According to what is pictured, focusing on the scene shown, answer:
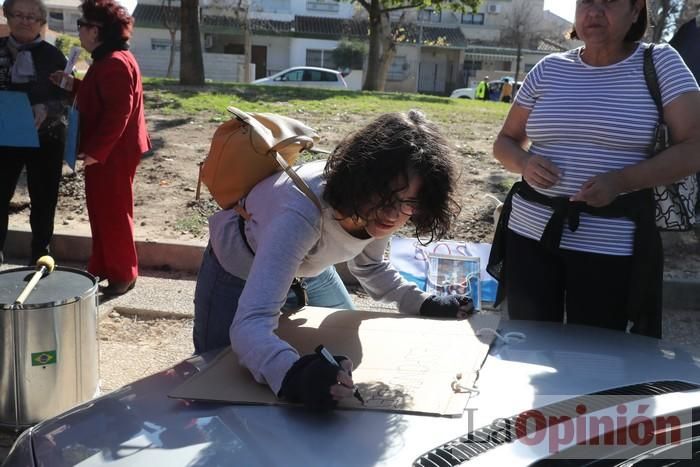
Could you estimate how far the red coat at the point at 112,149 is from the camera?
4.53 m

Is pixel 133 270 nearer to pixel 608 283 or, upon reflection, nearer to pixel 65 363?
pixel 65 363

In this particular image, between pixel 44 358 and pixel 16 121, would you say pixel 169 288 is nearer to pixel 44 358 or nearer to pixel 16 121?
pixel 16 121

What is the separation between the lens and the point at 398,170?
1.95 m

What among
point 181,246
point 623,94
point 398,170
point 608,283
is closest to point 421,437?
point 398,170

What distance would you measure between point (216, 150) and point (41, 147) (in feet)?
9.58

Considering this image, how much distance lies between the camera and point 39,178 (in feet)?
16.0

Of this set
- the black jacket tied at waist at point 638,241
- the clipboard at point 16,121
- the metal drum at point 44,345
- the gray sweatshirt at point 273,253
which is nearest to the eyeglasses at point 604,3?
the black jacket tied at waist at point 638,241

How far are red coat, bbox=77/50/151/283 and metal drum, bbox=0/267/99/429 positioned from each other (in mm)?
1485

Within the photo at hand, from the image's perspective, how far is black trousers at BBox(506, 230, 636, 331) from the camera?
2551 mm

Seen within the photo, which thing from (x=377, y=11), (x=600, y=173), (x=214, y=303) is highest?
(x=377, y=11)

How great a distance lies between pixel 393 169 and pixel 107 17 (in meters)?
3.28

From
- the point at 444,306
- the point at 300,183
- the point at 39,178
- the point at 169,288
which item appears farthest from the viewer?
the point at 169,288

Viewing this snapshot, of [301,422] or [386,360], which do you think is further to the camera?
[386,360]

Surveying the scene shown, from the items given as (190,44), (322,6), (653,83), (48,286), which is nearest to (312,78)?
(190,44)
